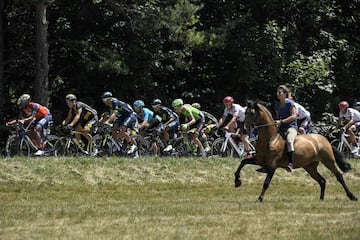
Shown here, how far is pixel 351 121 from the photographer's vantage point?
3083 cm

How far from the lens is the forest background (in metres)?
31.1

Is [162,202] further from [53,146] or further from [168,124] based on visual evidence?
[168,124]

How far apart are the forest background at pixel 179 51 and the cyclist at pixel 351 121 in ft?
16.8

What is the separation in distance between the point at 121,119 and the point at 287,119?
943 centimetres

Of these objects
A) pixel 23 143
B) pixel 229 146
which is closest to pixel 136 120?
pixel 229 146

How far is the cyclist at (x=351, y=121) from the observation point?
3091cm

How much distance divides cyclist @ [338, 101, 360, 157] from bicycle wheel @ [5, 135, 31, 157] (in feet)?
36.7

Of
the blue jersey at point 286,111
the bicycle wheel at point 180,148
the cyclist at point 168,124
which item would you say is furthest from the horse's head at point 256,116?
the bicycle wheel at point 180,148

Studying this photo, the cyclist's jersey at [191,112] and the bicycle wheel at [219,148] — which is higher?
the cyclist's jersey at [191,112]

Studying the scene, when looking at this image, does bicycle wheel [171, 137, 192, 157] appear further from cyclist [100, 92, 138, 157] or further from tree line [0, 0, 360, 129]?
tree line [0, 0, 360, 129]

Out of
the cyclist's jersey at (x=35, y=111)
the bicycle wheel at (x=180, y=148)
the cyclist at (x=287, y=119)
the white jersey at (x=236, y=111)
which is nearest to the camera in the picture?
the cyclist at (x=287, y=119)

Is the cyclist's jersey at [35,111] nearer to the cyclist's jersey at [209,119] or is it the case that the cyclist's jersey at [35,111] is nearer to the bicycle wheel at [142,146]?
the bicycle wheel at [142,146]

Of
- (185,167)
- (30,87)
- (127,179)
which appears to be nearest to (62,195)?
(127,179)

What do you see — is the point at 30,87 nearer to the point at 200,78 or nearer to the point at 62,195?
the point at 200,78
